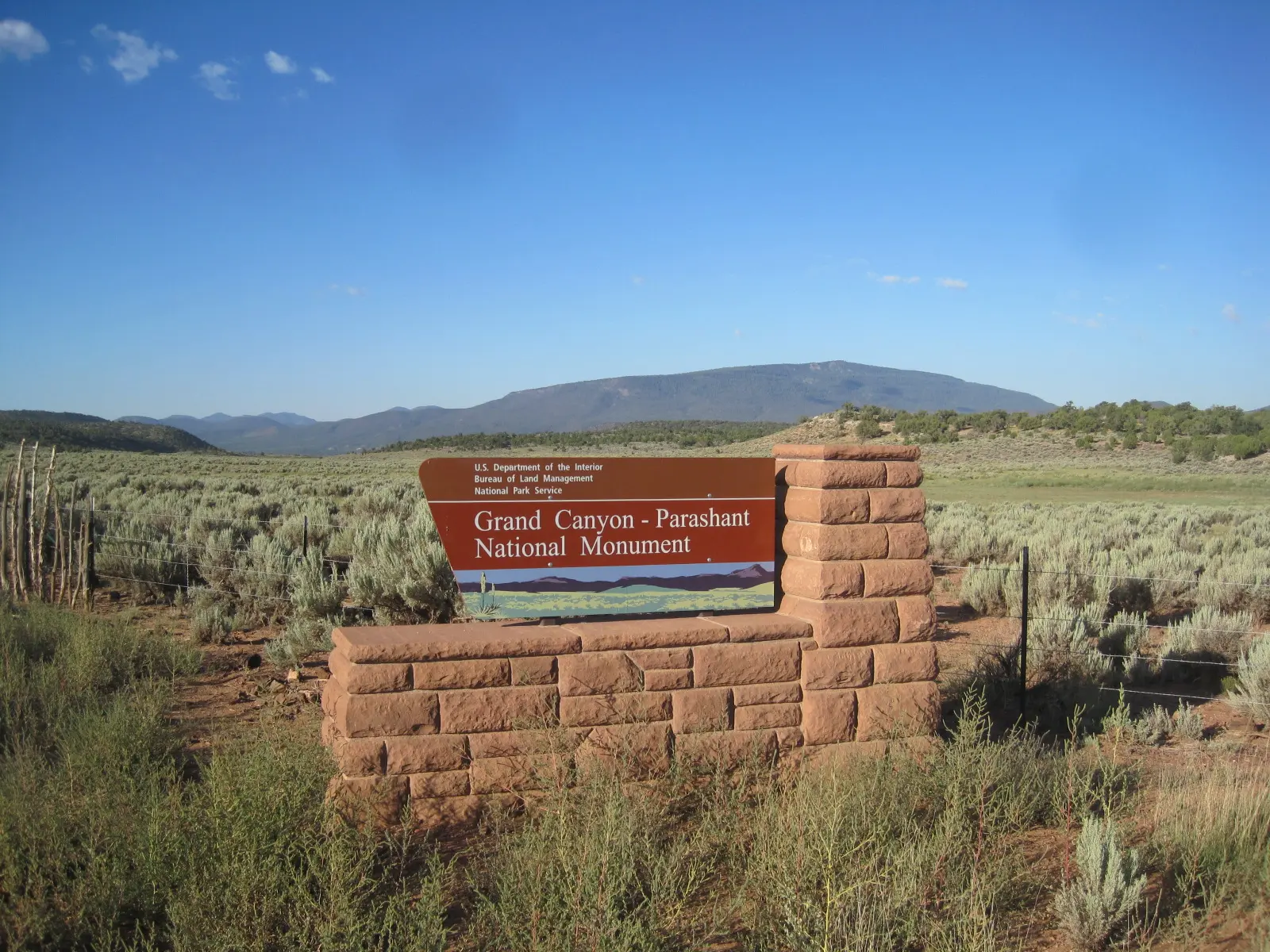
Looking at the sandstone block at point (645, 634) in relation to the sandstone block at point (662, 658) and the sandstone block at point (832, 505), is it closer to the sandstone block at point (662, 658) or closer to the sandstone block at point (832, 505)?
the sandstone block at point (662, 658)

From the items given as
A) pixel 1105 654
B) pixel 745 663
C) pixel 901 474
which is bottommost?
pixel 1105 654

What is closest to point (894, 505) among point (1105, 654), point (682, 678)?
point (682, 678)

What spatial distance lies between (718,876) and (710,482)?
7.90 feet

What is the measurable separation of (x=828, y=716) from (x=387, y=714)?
102 inches

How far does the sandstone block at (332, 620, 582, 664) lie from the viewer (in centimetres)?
523

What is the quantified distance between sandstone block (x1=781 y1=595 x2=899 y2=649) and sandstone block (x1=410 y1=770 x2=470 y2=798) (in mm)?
2254

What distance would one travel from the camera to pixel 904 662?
20.5ft

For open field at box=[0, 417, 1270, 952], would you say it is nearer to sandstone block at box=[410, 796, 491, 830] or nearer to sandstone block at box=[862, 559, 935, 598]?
sandstone block at box=[410, 796, 491, 830]

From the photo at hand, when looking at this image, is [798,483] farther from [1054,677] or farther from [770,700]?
[1054,677]

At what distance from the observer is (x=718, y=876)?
4.67 meters

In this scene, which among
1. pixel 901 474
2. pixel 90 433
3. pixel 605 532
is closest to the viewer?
pixel 605 532

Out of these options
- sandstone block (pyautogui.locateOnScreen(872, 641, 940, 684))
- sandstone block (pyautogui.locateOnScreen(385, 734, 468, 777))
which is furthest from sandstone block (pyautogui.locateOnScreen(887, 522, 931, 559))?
sandstone block (pyautogui.locateOnScreen(385, 734, 468, 777))

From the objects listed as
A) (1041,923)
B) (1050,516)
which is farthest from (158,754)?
(1050,516)

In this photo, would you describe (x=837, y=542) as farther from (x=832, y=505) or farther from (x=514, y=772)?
(x=514, y=772)
